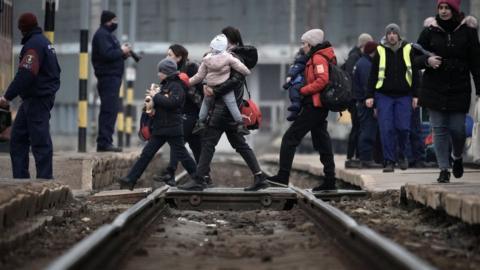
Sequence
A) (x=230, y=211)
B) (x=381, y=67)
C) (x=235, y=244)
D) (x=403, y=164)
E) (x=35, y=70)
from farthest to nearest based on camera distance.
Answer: (x=403, y=164) → (x=381, y=67) → (x=35, y=70) → (x=230, y=211) → (x=235, y=244)

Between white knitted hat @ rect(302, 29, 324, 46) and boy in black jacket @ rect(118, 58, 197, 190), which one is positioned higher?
white knitted hat @ rect(302, 29, 324, 46)

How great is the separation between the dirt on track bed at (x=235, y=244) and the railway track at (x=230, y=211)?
96 mm

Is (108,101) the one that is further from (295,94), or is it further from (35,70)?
(35,70)

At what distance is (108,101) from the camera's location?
17.6 meters

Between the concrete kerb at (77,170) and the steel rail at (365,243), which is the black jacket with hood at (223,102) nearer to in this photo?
the steel rail at (365,243)

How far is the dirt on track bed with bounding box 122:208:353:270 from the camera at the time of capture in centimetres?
762

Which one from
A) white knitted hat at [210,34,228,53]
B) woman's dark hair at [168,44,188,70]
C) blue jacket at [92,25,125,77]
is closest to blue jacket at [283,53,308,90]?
white knitted hat at [210,34,228,53]

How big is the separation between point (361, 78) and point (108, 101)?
3629 millimetres

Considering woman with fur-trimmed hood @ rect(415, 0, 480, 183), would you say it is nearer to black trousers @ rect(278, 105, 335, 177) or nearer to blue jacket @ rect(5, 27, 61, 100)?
black trousers @ rect(278, 105, 335, 177)

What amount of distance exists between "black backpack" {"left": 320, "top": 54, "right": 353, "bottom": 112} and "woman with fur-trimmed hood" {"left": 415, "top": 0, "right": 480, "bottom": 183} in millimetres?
960

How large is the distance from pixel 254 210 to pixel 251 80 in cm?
4692

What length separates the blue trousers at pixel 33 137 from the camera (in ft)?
43.0

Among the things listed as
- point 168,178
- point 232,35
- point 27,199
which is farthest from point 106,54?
point 27,199

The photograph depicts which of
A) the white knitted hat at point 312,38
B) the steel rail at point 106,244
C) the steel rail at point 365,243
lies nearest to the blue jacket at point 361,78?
the white knitted hat at point 312,38
